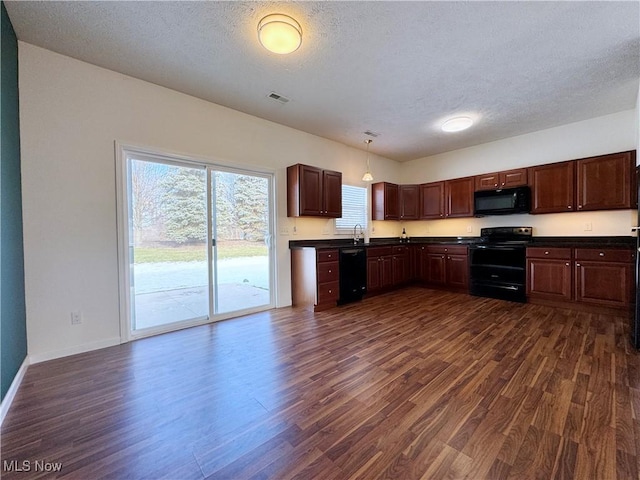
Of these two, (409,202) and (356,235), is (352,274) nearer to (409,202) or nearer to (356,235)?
(356,235)

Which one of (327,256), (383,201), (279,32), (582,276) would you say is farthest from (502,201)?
(279,32)

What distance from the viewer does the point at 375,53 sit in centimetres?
252

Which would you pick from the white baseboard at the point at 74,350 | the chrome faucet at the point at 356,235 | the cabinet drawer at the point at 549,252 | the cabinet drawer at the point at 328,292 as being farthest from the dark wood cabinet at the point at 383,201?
the white baseboard at the point at 74,350

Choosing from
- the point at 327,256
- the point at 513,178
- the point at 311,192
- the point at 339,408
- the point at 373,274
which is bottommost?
the point at 339,408

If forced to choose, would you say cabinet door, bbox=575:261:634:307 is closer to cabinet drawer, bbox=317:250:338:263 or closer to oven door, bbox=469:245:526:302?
oven door, bbox=469:245:526:302

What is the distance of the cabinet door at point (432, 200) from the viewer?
5.62 m

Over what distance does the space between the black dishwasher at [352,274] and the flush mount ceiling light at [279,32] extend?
280cm

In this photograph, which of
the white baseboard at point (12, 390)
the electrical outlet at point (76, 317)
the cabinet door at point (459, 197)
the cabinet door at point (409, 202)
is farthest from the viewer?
the cabinet door at point (409, 202)

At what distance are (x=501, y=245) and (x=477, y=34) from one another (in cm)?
330

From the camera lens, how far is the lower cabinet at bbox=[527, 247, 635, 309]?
3.49 metres

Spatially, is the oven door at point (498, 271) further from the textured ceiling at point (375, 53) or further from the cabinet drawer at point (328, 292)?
the cabinet drawer at point (328, 292)

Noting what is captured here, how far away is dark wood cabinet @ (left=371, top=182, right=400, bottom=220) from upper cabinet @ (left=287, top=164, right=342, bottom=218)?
1.42 meters

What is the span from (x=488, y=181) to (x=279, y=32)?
177 inches

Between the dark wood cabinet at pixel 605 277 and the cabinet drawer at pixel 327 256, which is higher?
the cabinet drawer at pixel 327 256
